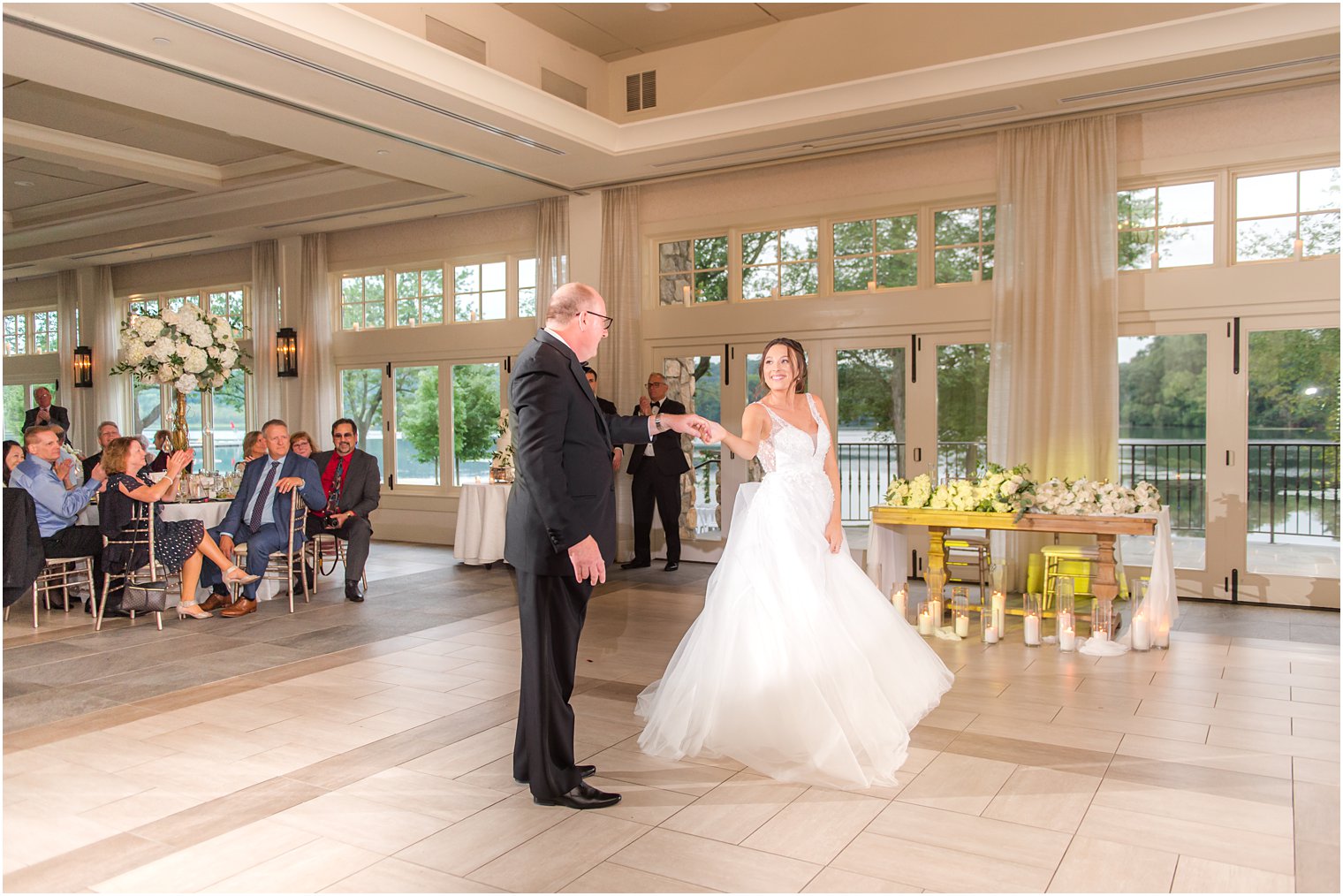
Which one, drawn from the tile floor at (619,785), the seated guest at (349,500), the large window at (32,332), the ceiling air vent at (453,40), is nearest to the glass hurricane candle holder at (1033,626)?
the tile floor at (619,785)

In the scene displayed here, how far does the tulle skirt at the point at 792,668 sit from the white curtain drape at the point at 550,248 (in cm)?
619

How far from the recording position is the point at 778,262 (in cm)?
917

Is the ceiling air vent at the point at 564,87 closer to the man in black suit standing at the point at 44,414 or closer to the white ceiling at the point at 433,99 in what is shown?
the white ceiling at the point at 433,99

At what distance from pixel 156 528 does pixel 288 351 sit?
18.8 feet

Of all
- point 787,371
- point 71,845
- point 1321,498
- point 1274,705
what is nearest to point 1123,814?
point 1274,705

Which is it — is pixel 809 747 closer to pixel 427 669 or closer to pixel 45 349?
pixel 427 669

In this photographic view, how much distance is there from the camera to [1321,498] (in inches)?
280

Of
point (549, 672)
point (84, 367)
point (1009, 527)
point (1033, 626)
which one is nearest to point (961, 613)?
point (1033, 626)

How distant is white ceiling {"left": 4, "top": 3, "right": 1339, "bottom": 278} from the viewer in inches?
243

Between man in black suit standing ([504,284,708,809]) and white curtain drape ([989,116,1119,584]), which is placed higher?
white curtain drape ([989,116,1119,584])

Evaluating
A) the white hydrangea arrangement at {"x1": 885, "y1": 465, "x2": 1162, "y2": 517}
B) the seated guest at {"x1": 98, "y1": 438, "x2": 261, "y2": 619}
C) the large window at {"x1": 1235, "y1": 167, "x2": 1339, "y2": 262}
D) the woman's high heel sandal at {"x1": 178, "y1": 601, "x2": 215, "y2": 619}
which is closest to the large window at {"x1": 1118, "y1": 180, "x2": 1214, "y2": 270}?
the large window at {"x1": 1235, "y1": 167, "x2": 1339, "y2": 262}

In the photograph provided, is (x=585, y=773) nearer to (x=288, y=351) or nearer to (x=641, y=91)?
(x=641, y=91)

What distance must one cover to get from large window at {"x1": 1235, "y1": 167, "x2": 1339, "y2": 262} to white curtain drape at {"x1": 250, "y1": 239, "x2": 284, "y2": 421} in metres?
10.8

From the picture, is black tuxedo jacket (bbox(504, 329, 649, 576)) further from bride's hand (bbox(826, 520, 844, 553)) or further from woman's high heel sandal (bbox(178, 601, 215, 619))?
woman's high heel sandal (bbox(178, 601, 215, 619))
